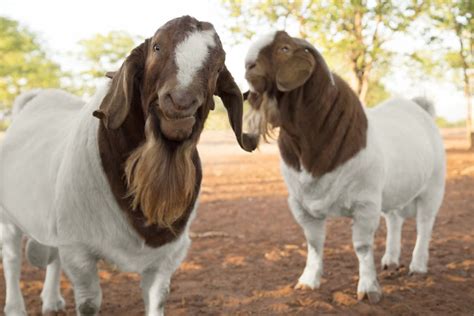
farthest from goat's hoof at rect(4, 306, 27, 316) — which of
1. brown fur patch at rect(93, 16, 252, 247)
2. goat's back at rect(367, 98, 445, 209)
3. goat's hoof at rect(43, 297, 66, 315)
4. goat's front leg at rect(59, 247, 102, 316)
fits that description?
goat's back at rect(367, 98, 445, 209)

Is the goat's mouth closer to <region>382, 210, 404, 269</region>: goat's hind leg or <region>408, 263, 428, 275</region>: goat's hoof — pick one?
<region>408, 263, 428, 275</region>: goat's hoof

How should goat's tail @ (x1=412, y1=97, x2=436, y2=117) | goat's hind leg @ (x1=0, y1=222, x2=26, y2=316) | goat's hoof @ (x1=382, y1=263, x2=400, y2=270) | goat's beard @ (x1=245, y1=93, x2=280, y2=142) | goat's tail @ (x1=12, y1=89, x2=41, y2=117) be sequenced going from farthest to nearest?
goat's tail @ (x1=412, y1=97, x2=436, y2=117) → goat's hoof @ (x1=382, y1=263, x2=400, y2=270) → goat's tail @ (x1=12, y1=89, x2=41, y2=117) → goat's beard @ (x1=245, y1=93, x2=280, y2=142) → goat's hind leg @ (x1=0, y1=222, x2=26, y2=316)

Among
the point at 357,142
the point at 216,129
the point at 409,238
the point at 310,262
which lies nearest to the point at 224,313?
the point at 310,262

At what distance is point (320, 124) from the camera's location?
186 inches

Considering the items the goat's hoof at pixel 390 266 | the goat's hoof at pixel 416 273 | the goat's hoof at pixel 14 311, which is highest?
the goat's hoof at pixel 14 311

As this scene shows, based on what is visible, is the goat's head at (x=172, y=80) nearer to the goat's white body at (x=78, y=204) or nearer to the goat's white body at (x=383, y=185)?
the goat's white body at (x=78, y=204)

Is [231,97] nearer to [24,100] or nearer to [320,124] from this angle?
[320,124]

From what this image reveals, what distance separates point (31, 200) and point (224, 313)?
6.49 feet

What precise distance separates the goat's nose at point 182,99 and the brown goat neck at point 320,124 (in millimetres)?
2533

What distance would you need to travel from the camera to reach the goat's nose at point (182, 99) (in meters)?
2.21

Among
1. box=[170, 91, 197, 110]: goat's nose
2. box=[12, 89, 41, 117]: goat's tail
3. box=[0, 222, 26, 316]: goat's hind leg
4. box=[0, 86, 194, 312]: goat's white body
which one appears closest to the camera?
box=[170, 91, 197, 110]: goat's nose

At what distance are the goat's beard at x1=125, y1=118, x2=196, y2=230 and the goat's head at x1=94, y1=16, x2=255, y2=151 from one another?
0.06m

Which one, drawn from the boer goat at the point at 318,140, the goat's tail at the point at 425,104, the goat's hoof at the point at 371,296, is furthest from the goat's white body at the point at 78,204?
the goat's tail at the point at 425,104

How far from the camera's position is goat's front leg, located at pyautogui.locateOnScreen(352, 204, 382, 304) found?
189 inches
